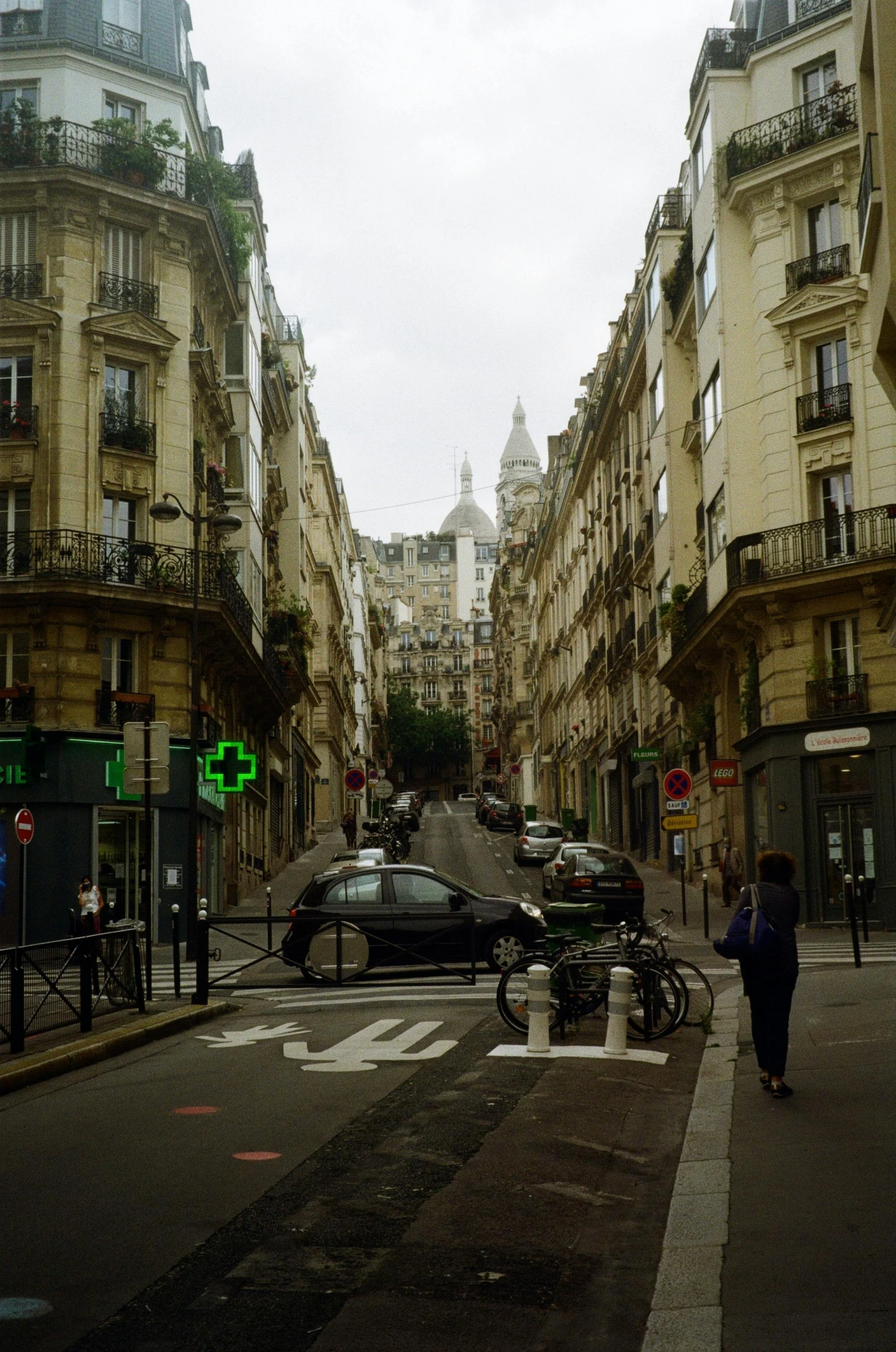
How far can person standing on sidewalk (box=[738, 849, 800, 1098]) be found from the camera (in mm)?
9828

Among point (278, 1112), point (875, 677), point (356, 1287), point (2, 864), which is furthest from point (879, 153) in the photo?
point (2, 864)

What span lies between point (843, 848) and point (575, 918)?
13.6m

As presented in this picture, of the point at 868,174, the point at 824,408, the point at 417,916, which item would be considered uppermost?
the point at 824,408

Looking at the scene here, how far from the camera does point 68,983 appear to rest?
1397 centimetres

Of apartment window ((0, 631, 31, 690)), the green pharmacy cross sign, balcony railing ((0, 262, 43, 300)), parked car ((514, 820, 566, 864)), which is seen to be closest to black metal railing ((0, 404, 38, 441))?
Result: balcony railing ((0, 262, 43, 300))

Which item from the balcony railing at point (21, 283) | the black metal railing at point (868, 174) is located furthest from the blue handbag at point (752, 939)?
the balcony railing at point (21, 283)

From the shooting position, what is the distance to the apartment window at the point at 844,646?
29.6m

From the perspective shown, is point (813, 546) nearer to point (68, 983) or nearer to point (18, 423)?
point (18, 423)

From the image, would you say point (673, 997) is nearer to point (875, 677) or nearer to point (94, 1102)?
point (94, 1102)

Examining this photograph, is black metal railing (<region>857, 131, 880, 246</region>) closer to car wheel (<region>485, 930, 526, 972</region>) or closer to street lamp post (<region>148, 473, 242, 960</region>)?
car wheel (<region>485, 930, 526, 972</region>)

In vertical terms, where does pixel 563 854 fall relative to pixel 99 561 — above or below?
below

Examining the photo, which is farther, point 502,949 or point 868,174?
point 502,949

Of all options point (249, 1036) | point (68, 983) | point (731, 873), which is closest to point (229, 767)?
point (731, 873)

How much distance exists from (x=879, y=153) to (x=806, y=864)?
19.1m
